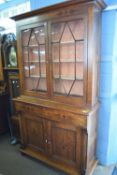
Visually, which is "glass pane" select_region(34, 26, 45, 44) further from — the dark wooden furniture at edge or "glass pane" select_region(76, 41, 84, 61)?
"glass pane" select_region(76, 41, 84, 61)

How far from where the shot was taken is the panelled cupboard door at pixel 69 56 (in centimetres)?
176

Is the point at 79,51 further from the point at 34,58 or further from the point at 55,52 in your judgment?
the point at 34,58

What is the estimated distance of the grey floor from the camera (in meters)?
2.14

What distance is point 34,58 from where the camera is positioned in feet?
7.43

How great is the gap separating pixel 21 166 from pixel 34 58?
1617mm

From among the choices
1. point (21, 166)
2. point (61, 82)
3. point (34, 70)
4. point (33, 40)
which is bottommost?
point (21, 166)

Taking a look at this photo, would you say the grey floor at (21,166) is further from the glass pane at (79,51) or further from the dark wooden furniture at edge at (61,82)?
the glass pane at (79,51)

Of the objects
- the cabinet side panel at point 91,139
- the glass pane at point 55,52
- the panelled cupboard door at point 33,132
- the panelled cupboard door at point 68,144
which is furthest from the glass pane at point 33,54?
the cabinet side panel at point 91,139

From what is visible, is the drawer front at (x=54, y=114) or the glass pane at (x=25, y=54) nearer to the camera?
the drawer front at (x=54, y=114)

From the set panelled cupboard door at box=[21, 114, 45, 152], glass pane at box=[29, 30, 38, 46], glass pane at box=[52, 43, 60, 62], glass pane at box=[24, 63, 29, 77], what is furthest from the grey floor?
glass pane at box=[29, 30, 38, 46]

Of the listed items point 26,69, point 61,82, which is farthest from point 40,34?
point 61,82

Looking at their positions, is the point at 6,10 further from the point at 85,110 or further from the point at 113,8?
the point at 85,110

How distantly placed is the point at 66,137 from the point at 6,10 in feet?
9.25

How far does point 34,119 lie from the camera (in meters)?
2.23
